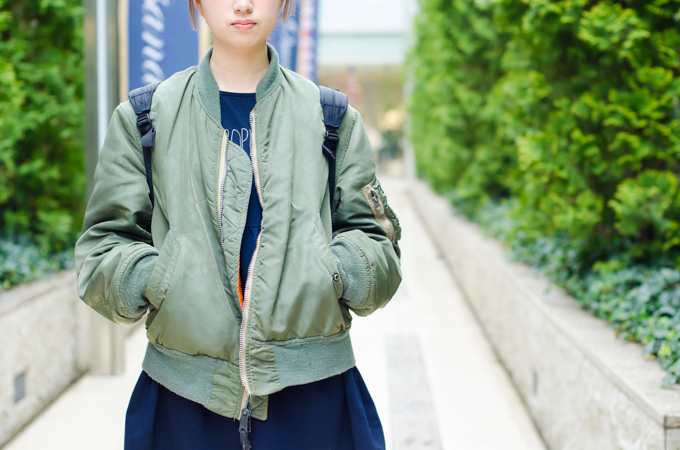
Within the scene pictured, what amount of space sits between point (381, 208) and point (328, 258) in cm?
21

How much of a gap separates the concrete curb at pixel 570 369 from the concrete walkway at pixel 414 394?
169mm

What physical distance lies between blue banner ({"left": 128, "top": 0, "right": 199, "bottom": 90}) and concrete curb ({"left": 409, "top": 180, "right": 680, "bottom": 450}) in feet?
→ 7.72

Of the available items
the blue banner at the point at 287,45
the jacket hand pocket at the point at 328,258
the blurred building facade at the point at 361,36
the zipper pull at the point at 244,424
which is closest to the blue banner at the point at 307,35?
the blue banner at the point at 287,45

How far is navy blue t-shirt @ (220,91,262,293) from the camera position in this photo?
1389 mm

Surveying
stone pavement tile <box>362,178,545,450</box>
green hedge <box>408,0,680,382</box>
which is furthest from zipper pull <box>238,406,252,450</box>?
stone pavement tile <box>362,178,545,450</box>

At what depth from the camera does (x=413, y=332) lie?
5.40 meters

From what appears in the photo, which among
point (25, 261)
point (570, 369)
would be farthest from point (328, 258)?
point (25, 261)

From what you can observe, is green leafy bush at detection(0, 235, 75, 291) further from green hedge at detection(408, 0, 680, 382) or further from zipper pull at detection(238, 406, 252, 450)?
green hedge at detection(408, 0, 680, 382)

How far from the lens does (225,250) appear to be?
1318 mm

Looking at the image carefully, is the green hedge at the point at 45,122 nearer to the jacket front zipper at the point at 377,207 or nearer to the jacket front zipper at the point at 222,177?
the jacket front zipper at the point at 222,177

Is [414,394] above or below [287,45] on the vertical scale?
below

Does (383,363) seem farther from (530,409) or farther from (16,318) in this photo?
(16,318)

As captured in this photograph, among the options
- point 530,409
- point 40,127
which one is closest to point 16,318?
point 40,127

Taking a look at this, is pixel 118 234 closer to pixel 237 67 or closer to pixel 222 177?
pixel 222 177
